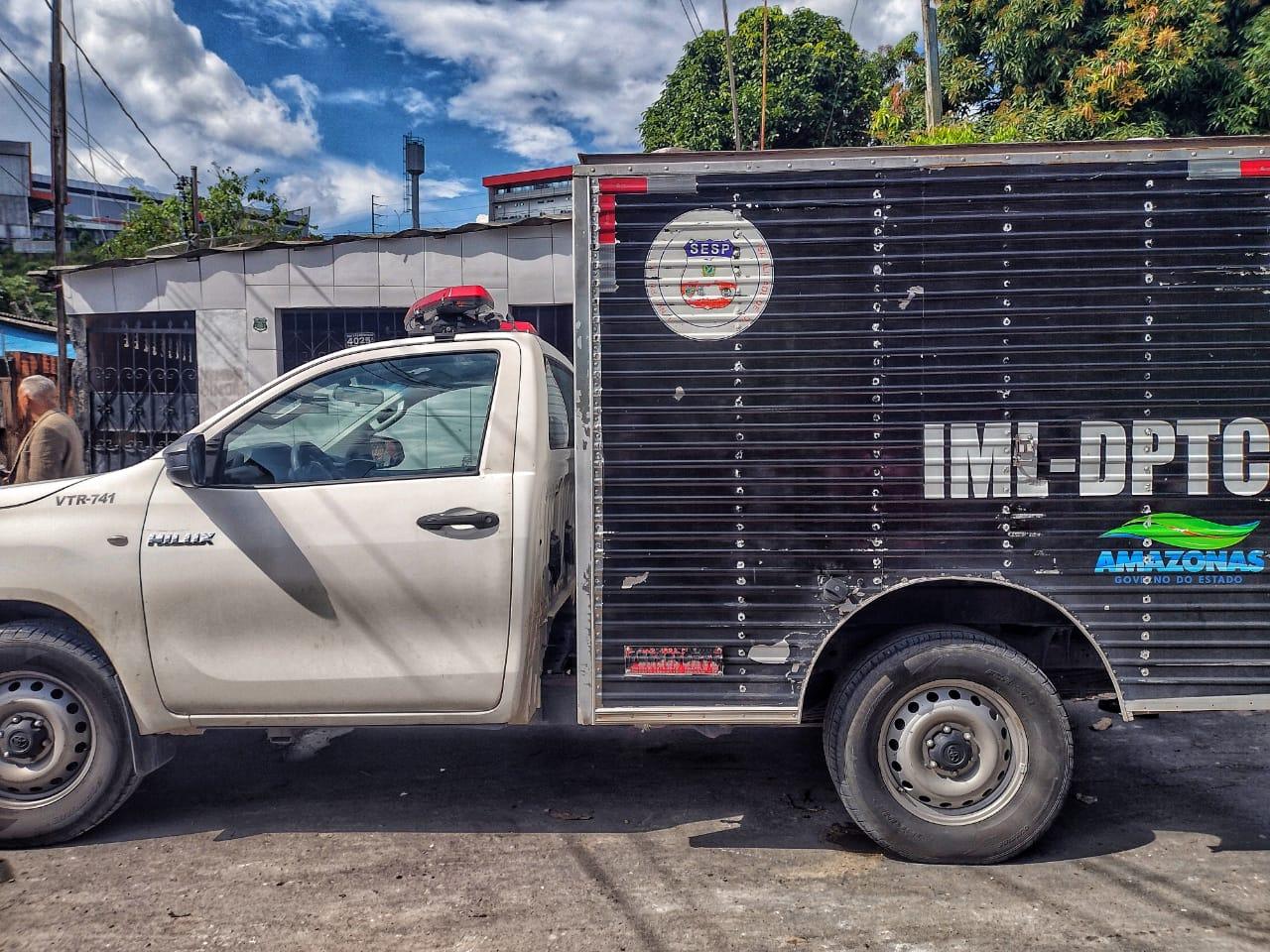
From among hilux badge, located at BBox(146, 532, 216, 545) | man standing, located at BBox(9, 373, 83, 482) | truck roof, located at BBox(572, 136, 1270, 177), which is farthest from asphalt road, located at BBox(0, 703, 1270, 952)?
truck roof, located at BBox(572, 136, 1270, 177)

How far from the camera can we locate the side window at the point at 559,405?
4.29 meters

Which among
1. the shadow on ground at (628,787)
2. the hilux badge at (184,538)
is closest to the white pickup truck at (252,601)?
the hilux badge at (184,538)

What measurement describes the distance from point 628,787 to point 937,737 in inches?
61.1

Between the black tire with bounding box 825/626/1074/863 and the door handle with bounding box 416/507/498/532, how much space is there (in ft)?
5.10

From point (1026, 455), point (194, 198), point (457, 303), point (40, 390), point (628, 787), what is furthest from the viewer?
point (194, 198)

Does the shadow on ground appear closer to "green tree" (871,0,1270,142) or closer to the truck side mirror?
the truck side mirror

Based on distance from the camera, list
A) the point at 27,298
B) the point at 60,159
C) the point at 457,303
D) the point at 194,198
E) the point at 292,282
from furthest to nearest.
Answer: the point at 27,298
the point at 194,198
the point at 60,159
the point at 292,282
the point at 457,303

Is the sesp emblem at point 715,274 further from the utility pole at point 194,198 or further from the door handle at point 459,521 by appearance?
the utility pole at point 194,198

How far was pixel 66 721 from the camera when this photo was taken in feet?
12.8

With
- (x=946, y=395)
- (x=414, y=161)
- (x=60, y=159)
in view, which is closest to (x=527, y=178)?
(x=414, y=161)

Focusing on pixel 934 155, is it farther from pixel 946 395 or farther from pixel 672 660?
pixel 672 660

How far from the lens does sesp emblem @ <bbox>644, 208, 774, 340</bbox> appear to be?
3.74 metres

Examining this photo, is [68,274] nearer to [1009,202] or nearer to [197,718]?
[197,718]

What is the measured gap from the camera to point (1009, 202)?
12.1 ft
